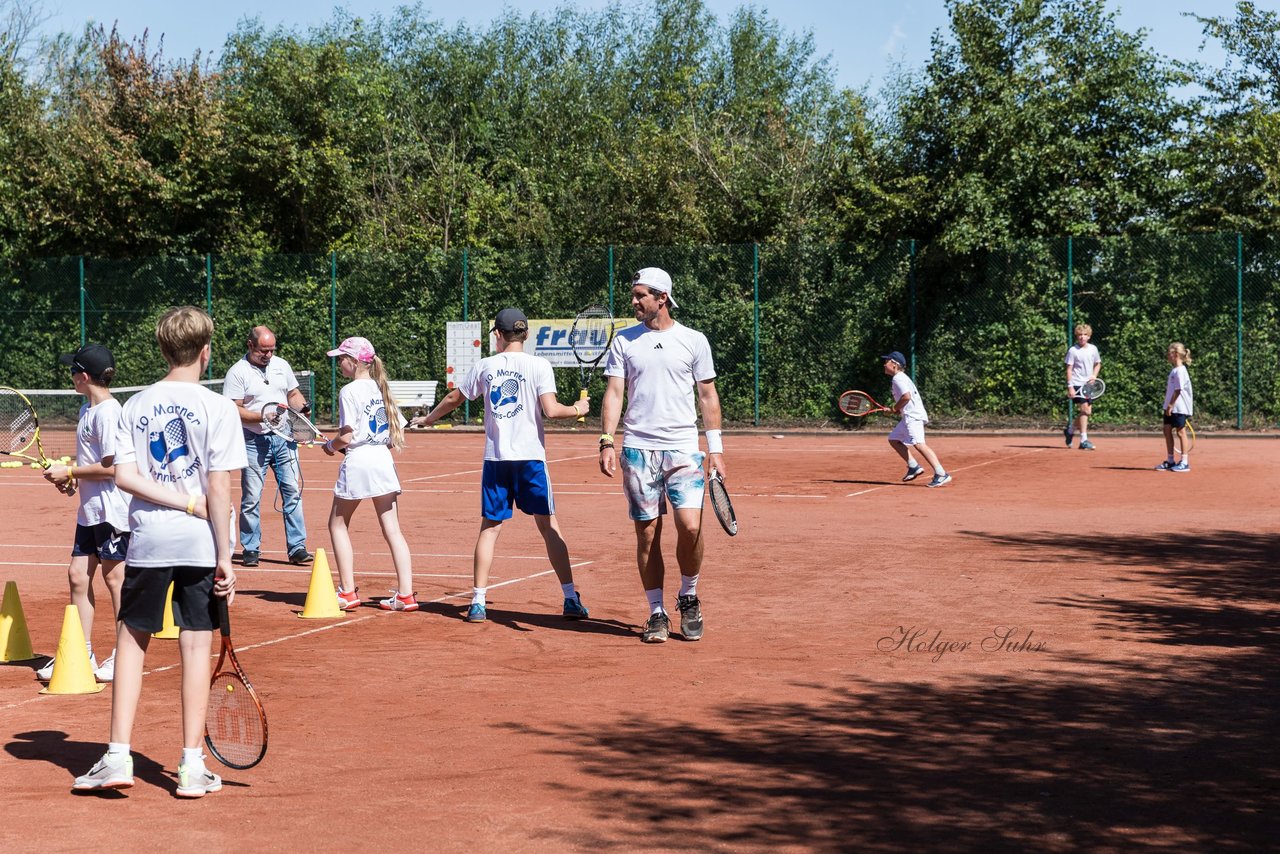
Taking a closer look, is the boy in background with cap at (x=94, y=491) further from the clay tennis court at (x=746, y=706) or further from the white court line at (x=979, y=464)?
the white court line at (x=979, y=464)

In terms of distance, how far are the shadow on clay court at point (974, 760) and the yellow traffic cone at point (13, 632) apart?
3.16 m

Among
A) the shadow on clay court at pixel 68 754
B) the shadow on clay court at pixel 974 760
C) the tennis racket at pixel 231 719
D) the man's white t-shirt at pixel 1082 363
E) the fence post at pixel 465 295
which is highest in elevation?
the fence post at pixel 465 295

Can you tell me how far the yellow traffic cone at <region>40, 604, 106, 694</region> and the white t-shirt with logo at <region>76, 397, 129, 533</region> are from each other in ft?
1.47

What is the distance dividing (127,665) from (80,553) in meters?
2.19

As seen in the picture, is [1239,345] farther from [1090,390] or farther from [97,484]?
[97,484]

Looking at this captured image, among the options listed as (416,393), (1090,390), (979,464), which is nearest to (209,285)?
(416,393)

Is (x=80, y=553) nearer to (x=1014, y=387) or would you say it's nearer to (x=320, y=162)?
(x=1014, y=387)

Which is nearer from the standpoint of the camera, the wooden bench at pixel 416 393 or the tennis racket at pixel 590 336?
the tennis racket at pixel 590 336

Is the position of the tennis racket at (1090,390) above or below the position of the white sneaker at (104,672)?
above

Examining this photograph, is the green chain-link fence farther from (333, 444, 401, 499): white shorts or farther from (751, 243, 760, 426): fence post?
(333, 444, 401, 499): white shorts

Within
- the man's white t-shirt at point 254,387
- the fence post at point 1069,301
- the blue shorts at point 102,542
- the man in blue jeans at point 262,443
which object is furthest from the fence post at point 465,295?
the blue shorts at point 102,542

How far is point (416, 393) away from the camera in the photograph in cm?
2939

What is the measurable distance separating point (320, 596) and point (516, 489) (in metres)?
1.40

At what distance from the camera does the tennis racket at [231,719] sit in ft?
17.9
